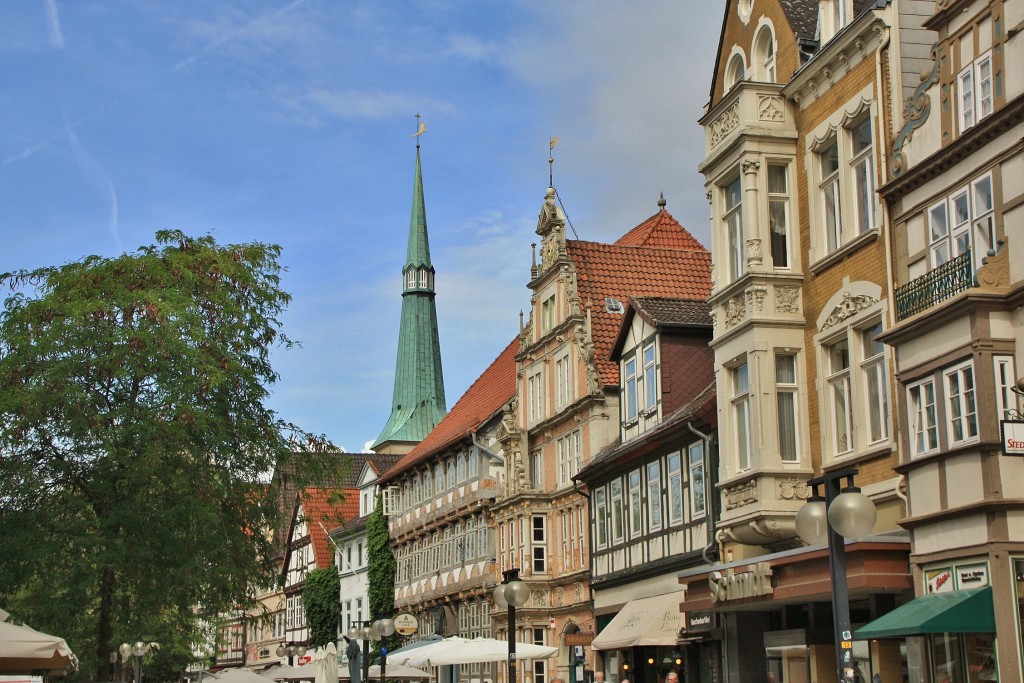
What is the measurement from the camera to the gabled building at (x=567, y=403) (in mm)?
41312

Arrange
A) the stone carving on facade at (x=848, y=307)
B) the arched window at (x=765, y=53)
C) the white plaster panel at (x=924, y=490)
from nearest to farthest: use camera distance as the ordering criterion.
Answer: the white plaster panel at (x=924, y=490), the stone carving on facade at (x=848, y=307), the arched window at (x=765, y=53)

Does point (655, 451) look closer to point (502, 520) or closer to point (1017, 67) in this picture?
point (502, 520)

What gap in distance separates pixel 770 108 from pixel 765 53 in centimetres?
222

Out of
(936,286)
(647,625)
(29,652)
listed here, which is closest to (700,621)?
(647,625)

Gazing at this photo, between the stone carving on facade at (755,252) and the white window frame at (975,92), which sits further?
the stone carving on facade at (755,252)

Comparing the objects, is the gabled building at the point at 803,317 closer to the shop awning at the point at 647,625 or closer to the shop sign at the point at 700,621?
the shop sign at the point at 700,621

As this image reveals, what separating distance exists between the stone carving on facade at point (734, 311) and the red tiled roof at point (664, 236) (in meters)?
18.3

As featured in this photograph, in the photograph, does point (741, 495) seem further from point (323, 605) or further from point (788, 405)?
point (323, 605)

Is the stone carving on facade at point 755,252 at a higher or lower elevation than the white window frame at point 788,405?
higher

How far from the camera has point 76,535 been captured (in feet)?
99.1

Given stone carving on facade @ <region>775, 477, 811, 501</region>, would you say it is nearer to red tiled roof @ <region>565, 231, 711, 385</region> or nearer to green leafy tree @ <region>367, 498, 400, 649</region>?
red tiled roof @ <region>565, 231, 711, 385</region>

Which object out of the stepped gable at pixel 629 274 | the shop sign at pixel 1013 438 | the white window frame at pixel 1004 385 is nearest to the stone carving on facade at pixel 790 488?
the white window frame at pixel 1004 385

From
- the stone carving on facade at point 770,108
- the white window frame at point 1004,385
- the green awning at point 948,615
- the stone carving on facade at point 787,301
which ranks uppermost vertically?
the stone carving on facade at point 770,108

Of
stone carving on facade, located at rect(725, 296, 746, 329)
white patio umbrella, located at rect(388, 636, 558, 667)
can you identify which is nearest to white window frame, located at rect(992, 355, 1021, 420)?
stone carving on facade, located at rect(725, 296, 746, 329)
